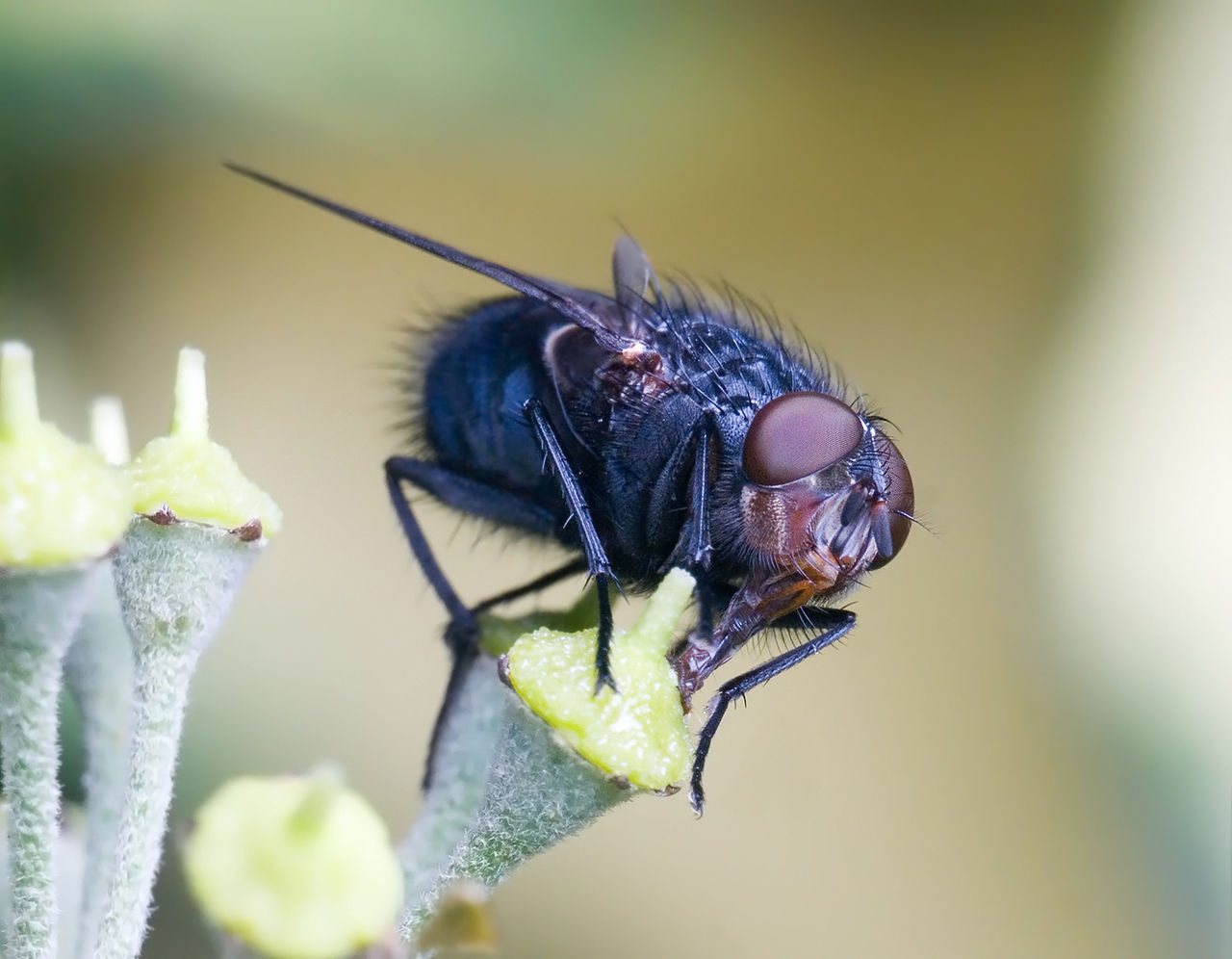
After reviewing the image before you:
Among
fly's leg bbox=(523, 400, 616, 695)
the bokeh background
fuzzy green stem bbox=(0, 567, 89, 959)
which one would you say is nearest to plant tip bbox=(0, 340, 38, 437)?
fuzzy green stem bbox=(0, 567, 89, 959)

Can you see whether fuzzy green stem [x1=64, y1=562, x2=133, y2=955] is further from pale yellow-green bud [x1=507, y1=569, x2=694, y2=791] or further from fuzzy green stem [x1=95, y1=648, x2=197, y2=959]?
pale yellow-green bud [x1=507, y1=569, x2=694, y2=791]

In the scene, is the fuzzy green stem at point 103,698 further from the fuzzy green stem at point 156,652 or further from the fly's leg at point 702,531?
the fly's leg at point 702,531

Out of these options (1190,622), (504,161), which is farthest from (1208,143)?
(504,161)

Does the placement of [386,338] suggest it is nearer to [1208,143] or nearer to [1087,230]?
[1087,230]

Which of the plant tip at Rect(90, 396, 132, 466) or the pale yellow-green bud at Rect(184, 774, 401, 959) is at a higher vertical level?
the plant tip at Rect(90, 396, 132, 466)

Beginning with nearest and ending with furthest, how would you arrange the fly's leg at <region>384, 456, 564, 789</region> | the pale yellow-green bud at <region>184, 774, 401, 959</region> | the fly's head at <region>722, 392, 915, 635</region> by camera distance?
the pale yellow-green bud at <region>184, 774, 401, 959</region>, the fly's head at <region>722, 392, 915, 635</region>, the fly's leg at <region>384, 456, 564, 789</region>

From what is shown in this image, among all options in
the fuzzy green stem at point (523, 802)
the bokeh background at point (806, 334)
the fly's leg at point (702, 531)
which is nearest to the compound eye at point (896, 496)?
the fly's leg at point (702, 531)
